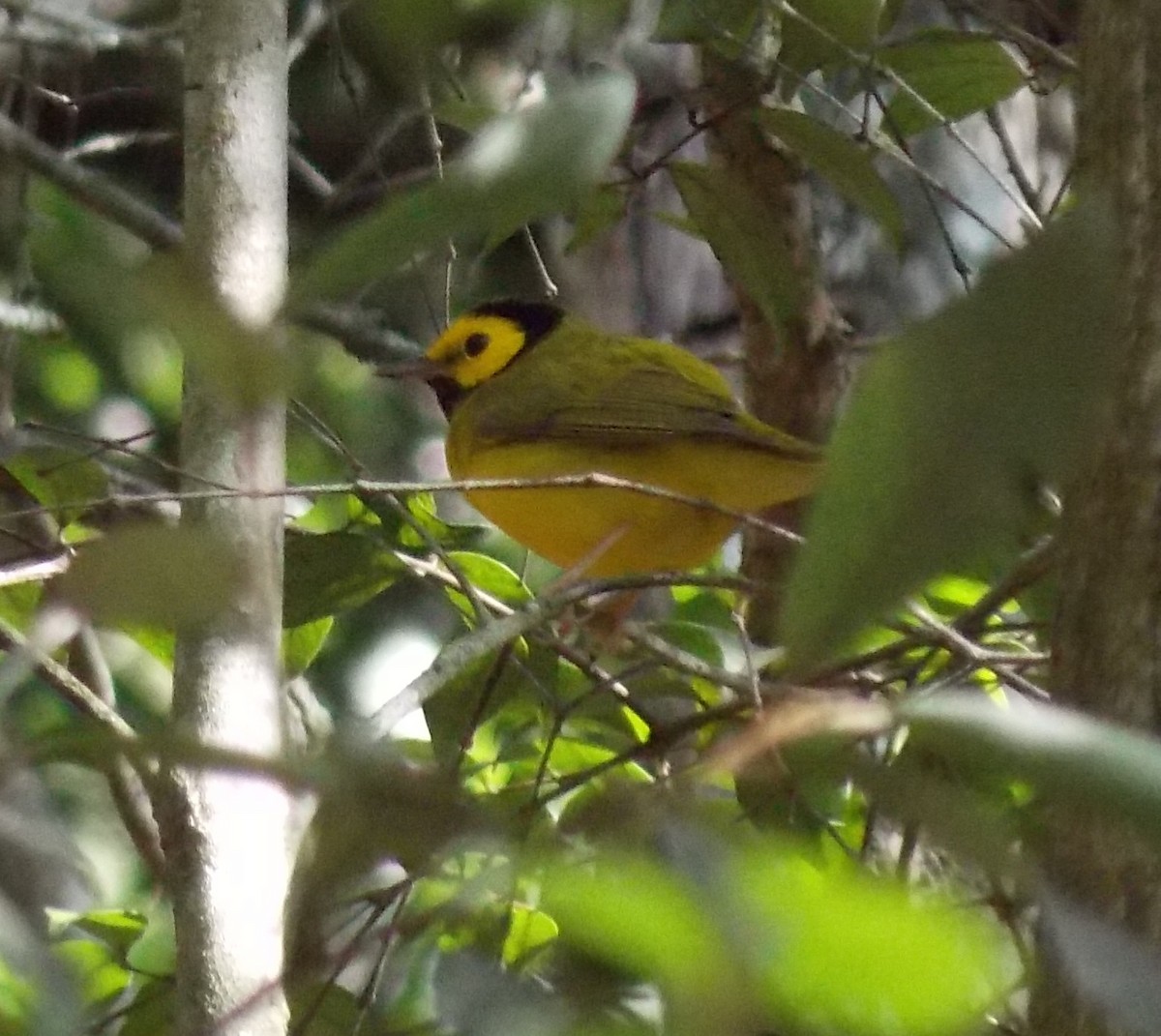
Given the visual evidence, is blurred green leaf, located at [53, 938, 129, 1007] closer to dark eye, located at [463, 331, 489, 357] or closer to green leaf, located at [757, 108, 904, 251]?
green leaf, located at [757, 108, 904, 251]

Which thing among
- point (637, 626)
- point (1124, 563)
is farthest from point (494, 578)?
point (1124, 563)

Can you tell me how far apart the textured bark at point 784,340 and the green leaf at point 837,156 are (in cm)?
28

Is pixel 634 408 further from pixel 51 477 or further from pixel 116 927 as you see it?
pixel 116 927

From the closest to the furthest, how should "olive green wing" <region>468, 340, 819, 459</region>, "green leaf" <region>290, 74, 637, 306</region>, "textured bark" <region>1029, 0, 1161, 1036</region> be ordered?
"green leaf" <region>290, 74, 637, 306</region> → "textured bark" <region>1029, 0, 1161, 1036</region> → "olive green wing" <region>468, 340, 819, 459</region>

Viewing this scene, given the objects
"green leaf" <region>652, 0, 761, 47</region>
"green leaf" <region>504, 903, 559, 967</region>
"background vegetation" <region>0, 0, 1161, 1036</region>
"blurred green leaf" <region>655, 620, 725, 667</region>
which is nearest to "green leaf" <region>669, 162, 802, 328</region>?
"background vegetation" <region>0, 0, 1161, 1036</region>

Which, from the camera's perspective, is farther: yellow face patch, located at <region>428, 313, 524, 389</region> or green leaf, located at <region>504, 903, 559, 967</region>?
yellow face patch, located at <region>428, 313, 524, 389</region>

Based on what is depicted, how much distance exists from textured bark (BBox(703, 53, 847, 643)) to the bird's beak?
487 mm

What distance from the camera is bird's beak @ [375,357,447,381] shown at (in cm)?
217

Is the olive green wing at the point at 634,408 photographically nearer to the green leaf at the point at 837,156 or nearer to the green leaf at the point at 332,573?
the green leaf at the point at 837,156

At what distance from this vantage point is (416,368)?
2.25 m

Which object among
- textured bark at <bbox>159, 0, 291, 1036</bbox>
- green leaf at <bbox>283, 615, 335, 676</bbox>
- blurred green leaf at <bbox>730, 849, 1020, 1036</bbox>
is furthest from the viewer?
green leaf at <bbox>283, 615, 335, 676</bbox>

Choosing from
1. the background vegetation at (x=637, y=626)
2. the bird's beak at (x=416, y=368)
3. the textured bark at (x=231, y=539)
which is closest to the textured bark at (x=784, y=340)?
the background vegetation at (x=637, y=626)

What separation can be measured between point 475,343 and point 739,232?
3.47 ft

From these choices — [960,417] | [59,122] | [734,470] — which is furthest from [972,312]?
[59,122]
